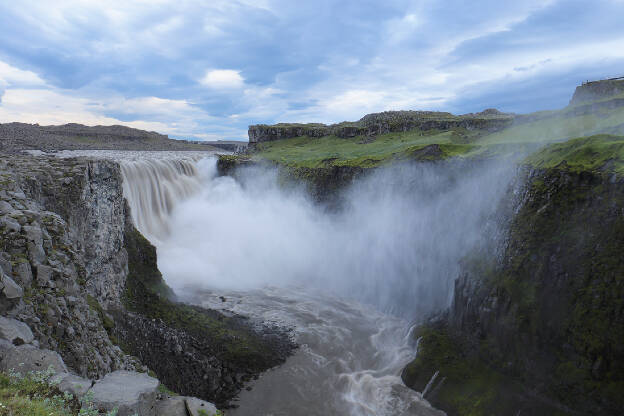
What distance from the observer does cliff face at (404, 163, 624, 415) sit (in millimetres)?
13953

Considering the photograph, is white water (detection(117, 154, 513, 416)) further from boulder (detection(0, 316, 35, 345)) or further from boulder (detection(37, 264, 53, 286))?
boulder (detection(0, 316, 35, 345))

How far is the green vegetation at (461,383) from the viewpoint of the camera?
15602 millimetres

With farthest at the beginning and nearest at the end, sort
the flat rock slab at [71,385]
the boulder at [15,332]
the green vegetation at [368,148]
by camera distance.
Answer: the green vegetation at [368,148], the boulder at [15,332], the flat rock slab at [71,385]

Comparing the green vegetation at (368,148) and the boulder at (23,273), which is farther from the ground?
the green vegetation at (368,148)

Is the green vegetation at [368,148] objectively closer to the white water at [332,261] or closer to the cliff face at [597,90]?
the white water at [332,261]

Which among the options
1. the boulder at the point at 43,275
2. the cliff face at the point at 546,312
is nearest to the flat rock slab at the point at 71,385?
the boulder at the point at 43,275

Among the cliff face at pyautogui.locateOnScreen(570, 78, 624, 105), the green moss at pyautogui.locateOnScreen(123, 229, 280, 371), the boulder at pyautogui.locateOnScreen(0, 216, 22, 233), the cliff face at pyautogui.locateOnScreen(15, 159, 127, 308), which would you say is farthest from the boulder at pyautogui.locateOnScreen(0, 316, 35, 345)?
the cliff face at pyautogui.locateOnScreen(570, 78, 624, 105)

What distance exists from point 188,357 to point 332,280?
19.5m

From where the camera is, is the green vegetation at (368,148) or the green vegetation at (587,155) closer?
the green vegetation at (587,155)

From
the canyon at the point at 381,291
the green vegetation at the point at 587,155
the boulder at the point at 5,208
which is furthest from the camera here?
the green vegetation at the point at 587,155

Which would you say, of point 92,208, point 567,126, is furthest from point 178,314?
point 567,126

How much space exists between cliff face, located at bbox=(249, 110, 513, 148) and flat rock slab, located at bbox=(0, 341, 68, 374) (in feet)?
138

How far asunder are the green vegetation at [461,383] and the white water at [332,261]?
1.09 m

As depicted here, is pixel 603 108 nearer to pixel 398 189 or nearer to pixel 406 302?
pixel 398 189
